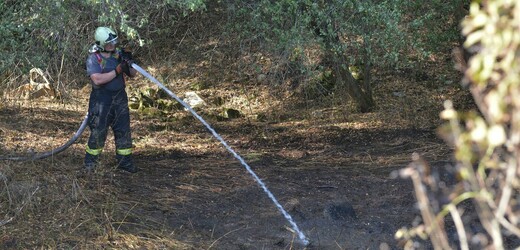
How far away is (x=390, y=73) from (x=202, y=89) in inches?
128

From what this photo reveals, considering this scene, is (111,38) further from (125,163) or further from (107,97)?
(125,163)

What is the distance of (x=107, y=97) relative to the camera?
7109 mm

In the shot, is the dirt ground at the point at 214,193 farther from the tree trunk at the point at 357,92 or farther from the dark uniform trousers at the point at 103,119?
the tree trunk at the point at 357,92

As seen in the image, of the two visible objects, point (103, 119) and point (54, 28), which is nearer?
point (54, 28)

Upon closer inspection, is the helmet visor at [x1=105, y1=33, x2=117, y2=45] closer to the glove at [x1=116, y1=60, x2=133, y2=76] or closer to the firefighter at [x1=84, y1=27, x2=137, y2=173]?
the firefighter at [x1=84, y1=27, x2=137, y2=173]

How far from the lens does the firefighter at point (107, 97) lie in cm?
694

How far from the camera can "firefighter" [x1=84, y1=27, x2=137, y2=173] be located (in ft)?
22.8

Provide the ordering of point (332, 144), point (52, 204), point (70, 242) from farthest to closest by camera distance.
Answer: point (332, 144), point (52, 204), point (70, 242)

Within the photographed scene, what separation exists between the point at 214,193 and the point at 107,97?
1408 mm

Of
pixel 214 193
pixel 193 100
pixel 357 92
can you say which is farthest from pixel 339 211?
pixel 193 100

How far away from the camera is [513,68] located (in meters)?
1.95

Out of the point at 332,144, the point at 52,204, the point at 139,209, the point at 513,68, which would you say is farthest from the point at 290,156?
the point at 513,68

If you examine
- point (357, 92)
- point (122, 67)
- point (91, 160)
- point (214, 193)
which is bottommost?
point (214, 193)

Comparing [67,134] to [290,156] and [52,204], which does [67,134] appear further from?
[52,204]
